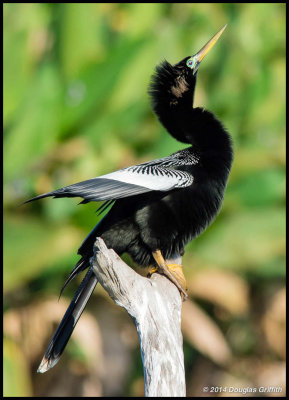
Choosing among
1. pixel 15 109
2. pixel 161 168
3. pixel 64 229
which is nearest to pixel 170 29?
pixel 15 109

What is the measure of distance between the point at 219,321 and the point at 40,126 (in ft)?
9.10

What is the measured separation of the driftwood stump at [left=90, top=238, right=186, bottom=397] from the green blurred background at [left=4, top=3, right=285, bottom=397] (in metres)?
2.26

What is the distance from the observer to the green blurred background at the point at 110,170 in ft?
17.8

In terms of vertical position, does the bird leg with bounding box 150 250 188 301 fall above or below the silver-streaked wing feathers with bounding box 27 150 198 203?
below

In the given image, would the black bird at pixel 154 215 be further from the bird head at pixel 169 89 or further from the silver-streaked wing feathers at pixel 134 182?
the bird head at pixel 169 89

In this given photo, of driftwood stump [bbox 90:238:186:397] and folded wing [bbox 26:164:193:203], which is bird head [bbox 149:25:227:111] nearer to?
folded wing [bbox 26:164:193:203]

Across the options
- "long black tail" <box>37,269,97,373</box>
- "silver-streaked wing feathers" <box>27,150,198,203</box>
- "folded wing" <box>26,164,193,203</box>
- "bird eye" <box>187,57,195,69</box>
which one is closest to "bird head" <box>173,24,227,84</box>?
"bird eye" <box>187,57,195,69</box>

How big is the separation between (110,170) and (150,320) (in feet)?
8.98

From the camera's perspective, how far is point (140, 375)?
680 cm

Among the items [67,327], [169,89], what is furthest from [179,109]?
[67,327]

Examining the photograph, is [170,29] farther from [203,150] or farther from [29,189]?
[203,150]

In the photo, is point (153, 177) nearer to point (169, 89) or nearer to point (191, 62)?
point (169, 89)

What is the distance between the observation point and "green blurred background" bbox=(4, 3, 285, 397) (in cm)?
542

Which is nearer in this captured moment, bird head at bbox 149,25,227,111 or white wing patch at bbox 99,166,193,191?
white wing patch at bbox 99,166,193,191
